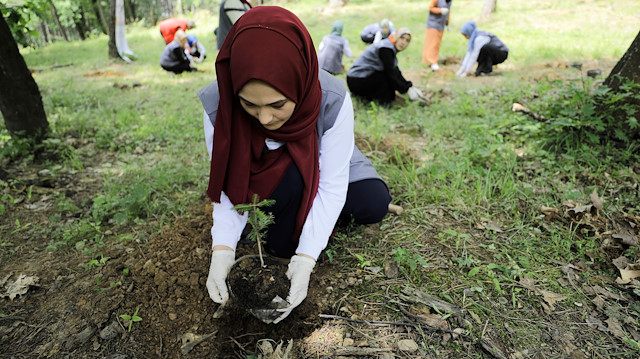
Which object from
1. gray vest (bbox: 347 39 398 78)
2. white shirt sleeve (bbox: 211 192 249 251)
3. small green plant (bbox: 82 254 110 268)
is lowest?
small green plant (bbox: 82 254 110 268)

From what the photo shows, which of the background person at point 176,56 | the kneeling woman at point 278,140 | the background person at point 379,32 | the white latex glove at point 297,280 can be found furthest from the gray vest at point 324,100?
the background person at point 176,56

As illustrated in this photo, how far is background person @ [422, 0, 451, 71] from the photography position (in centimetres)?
667

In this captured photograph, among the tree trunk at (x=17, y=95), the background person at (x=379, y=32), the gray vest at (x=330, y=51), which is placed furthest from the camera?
the background person at (x=379, y=32)

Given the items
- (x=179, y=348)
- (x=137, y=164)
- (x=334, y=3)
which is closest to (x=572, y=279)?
(x=179, y=348)

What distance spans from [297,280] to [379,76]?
348 centimetres

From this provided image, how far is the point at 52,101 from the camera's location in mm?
4570

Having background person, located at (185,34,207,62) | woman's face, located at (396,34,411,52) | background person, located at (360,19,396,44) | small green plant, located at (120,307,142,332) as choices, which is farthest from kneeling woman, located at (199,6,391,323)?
background person, located at (185,34,207,62)

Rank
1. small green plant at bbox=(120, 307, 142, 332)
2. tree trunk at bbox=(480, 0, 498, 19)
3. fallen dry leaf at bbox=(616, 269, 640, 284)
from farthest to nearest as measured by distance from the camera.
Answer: tree trunk at bbox=(480, 0, 498, 19), fallen dry leaf at bbox=(616, 269, 640, 284), small green plant at bbox=(120, 307, 142, 332)

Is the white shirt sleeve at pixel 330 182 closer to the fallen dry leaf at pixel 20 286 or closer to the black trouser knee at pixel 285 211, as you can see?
the black trouser knee at pixel 285 211

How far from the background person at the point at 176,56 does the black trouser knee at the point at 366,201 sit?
19.5 feet

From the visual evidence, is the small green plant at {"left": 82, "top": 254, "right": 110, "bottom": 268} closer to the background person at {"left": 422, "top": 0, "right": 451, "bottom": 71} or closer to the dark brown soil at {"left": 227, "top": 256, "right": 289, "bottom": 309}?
the dark brown soil at {"left": 227, "top": 256, "right": 289, "bottom": 309}

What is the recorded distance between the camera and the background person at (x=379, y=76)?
4.25 meters

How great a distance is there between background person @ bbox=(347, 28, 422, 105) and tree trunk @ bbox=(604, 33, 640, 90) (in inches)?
79.6

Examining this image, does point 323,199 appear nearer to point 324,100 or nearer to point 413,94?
point 324,100
